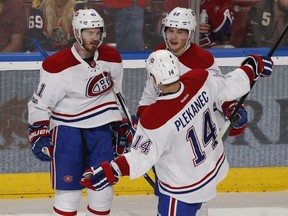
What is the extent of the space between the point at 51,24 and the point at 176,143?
2.23 meters

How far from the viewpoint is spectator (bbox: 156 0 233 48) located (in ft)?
21.7

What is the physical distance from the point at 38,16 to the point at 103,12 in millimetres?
390

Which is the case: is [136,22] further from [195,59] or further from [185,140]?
[185,140]

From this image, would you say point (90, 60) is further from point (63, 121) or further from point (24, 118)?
point (24, 118)

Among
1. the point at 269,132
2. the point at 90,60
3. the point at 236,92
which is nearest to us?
the point at 236,92

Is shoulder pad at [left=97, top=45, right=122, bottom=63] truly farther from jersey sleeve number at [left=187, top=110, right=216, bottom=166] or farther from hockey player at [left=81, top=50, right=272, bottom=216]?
jersey sleeve number at [left=187, top=110, right=216, bottom=166]

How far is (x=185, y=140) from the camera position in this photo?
442cm

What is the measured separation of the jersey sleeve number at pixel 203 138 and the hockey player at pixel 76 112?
87cm

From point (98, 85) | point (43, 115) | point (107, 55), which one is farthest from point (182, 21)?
point (43, 115)

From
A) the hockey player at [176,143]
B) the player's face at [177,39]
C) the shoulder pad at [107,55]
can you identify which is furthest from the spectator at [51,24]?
the hockey player at [176,143]

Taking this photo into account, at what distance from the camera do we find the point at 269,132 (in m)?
6.59

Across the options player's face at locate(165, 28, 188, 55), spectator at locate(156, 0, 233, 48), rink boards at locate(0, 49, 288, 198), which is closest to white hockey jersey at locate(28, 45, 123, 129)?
player's face at locate(165, 28, 188, 55)

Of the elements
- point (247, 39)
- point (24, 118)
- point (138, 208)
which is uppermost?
point (247, 39)

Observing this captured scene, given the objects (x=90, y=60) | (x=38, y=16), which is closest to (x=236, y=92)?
(x=90, y=60)
